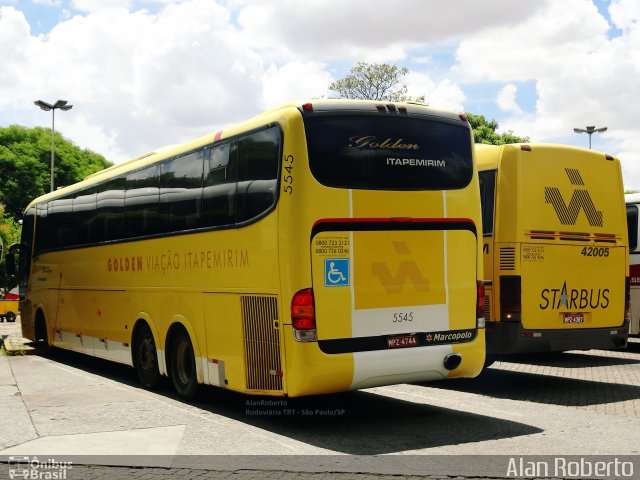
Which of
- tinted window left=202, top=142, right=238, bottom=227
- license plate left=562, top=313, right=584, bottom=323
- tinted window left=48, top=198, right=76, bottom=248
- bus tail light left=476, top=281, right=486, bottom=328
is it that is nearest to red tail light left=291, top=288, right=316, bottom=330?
tinted window left=202, top=142, right=238, bottom=227

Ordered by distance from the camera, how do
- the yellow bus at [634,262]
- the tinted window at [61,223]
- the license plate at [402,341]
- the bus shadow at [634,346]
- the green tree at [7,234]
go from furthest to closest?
1. the green tree at [7,234]
2. the bus shadow at [634,346]
3. the tinted window at [61,223]
4. the yellow bus at [634,262]
5. the license plate at [402,341]

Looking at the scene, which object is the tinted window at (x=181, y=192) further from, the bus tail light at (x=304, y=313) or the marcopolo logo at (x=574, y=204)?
the marcopolo logo at (x=574, y=204)

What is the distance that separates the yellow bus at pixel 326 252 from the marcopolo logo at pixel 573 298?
2341 mm

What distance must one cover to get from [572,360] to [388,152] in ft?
27.7

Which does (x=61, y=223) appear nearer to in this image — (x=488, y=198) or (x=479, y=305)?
(x=488, y=198)

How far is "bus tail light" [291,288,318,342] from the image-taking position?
8539 millimetres

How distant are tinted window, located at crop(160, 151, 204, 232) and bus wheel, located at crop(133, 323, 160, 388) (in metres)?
1.79

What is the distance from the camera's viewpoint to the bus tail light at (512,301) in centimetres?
1146

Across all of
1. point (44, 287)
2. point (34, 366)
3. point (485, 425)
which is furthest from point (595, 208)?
point (44, 287)

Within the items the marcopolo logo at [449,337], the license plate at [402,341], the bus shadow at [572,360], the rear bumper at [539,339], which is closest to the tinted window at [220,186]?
the license plate at [402,341]

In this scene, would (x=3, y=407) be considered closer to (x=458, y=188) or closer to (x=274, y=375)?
(x=274, y=375)

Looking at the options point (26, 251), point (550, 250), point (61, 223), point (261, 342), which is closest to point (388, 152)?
point (261, 342)

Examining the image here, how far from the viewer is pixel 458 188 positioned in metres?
9.73

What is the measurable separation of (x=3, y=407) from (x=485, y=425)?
583cm
